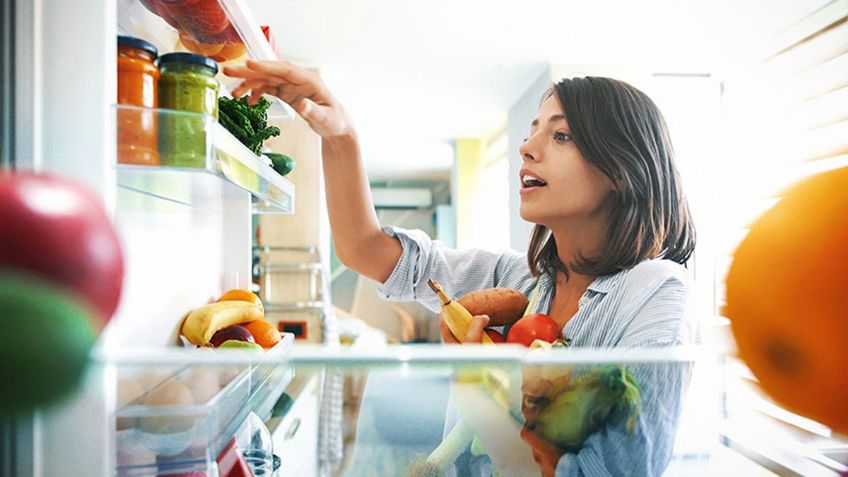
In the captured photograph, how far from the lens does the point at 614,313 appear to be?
58 centimetres

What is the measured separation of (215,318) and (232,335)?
0.06 m

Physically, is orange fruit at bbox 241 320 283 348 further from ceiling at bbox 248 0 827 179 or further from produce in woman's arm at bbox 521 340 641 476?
ceiling at bbox 248 0 827 179

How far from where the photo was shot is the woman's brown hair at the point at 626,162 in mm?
663

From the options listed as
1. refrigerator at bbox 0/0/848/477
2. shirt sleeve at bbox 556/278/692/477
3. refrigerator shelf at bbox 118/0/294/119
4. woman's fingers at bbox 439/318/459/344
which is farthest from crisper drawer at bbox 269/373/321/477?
refrigerator shelf at bbox 118/0/294/119

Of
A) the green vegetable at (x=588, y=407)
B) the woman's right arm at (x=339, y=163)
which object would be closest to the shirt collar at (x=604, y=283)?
the woman's right arm at (x=339, y=163)

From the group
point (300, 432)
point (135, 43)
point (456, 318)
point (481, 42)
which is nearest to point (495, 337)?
point (456, 318)

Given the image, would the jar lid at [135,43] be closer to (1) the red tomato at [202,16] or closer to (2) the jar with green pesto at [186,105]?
(2) the jar with green pesto at [186,105]

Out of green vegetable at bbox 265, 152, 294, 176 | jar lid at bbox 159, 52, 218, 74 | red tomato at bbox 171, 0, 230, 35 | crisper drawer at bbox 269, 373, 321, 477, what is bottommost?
crisper drawer at bbox 269, 373, 321, 477

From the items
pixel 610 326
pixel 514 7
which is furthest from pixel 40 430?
pixel 514 7

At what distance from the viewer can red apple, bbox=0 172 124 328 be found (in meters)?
0.13

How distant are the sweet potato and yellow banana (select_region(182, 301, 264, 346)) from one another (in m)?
0.26

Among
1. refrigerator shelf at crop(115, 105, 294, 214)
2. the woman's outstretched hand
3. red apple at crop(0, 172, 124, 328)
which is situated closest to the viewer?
red apple at crop(0, 172, 124, 328)

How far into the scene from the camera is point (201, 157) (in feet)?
1.24

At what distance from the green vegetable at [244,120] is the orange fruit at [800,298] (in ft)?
1.61
